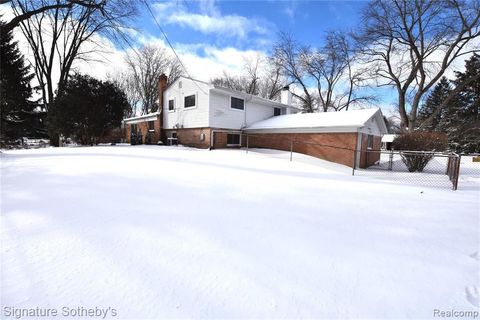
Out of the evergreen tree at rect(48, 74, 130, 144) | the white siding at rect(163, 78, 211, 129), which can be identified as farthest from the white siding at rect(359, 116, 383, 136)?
the evergreen tree at rect(48, 74, 130, 144)

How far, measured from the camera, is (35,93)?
21422 millimetres

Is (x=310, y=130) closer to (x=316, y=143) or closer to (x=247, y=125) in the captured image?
(x=316, y=143)

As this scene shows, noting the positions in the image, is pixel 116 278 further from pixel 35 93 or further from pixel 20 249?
pixel 35 93

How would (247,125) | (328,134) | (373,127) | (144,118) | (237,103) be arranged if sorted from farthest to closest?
(144,118), (247,125), (237,103), (373,127), (328,134)

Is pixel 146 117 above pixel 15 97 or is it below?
below

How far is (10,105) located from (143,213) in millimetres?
24448

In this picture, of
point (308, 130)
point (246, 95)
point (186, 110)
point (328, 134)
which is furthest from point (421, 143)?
point (186, 110)

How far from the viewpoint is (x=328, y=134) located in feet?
44.2

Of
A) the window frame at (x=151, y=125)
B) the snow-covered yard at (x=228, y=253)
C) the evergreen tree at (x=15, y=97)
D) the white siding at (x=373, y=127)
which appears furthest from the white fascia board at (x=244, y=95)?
the evergreen tree at (x=15, y=97)

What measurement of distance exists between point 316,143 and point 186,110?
9.59 meters

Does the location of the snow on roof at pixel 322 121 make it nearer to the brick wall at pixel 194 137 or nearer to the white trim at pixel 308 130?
the white trim at pixel 308 130

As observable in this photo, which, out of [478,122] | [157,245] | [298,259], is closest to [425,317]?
[298,259]

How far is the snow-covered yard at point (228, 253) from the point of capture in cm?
175

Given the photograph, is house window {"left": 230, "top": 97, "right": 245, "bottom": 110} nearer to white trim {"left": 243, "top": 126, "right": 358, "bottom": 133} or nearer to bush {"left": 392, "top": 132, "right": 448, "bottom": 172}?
white trim {"left": 243, "top": 126, "right": 358, "bottom": 133}
